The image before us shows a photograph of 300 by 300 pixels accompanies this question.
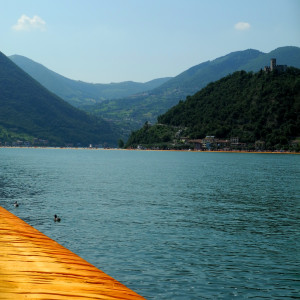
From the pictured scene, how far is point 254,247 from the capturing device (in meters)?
26.3

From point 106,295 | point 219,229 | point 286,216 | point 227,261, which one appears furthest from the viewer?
point 286,216

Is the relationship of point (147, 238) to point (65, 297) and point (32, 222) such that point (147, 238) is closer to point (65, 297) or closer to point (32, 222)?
point (32, 222)

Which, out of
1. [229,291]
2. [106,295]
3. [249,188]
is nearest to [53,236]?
[229,291]

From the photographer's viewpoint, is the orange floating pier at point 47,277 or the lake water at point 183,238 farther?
the lake water at point 183,238

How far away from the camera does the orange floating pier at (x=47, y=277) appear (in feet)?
35.1

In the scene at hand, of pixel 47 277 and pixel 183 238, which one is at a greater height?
pixel 47 277

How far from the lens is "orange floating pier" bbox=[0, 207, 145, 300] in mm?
10711

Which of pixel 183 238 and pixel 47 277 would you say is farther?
pixel 183 238

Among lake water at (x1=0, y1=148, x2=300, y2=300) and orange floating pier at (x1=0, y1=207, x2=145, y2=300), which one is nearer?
orange floating pier at (x1=0, y1=207, x2=145, y2=300)

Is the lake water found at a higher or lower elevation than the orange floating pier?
lower

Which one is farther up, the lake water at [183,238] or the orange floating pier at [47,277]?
the orange floating pier at [47,277]

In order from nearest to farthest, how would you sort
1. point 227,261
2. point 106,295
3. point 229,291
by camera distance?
point 106,295, point 229,291, point 227,261

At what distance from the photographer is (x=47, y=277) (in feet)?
39.8

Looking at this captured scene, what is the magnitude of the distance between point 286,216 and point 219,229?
10164 millimetres
